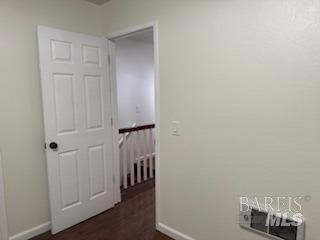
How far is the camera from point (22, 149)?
2.09 meters

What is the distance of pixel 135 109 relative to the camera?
421cm

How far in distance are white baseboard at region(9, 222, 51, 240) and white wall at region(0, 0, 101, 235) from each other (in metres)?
0.04

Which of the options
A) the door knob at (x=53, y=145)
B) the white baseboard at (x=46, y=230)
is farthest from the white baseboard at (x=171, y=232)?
the door knob at (x=53, y=145)

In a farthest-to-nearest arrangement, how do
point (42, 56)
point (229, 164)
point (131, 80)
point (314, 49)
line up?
point (131, 80) → point (42, 56) → point (229, 164) → point (314, 49)

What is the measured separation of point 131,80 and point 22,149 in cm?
236

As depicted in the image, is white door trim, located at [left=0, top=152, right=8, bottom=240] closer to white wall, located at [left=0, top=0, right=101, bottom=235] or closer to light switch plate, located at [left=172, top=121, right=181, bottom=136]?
white wall, located at [left=0, top=0, right=101, bottom=235]

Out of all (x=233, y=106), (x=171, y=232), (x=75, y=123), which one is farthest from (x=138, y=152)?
(x=233, y=106)

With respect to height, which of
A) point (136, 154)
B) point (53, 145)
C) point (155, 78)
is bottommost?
point (136, 154)

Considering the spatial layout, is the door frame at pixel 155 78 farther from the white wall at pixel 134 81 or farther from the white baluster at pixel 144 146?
the white wall at pixel 134 81

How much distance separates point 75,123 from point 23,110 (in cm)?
47

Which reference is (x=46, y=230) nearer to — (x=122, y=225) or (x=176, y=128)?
(x=122, y=225)

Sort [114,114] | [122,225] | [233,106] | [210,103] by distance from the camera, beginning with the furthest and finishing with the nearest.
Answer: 1. [114,114]
2. [122,225]
3. [210,103]
4. [233,106]

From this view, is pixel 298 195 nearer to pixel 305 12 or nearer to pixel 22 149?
pixel 305 12

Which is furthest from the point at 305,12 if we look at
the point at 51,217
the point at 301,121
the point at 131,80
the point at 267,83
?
the point at 131,80
